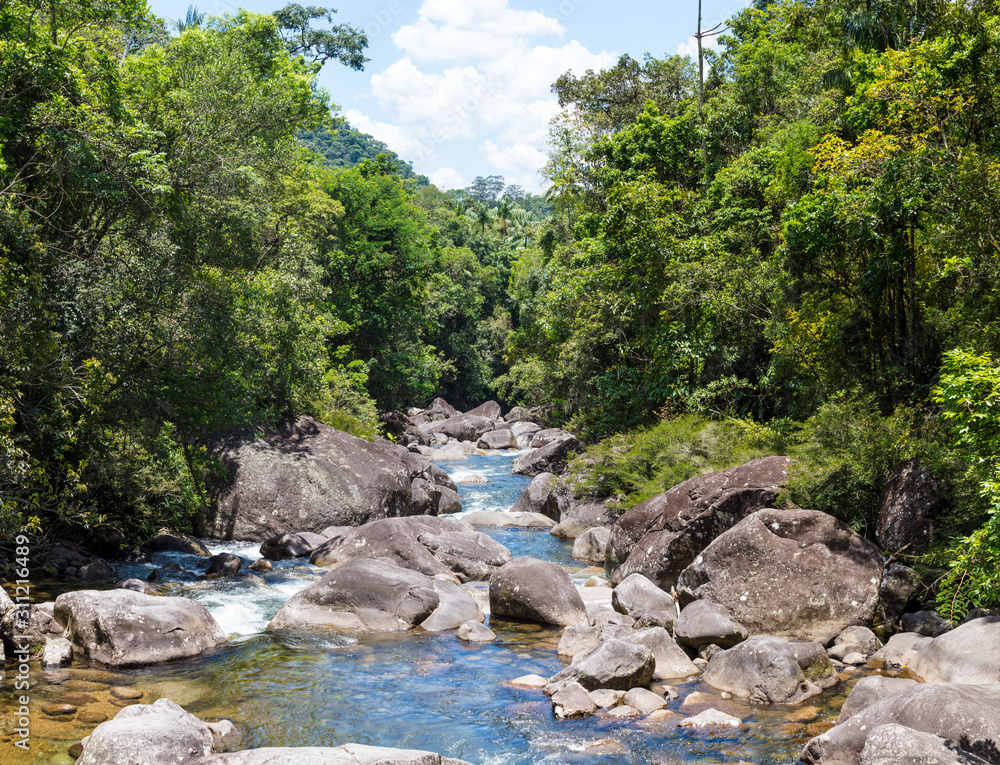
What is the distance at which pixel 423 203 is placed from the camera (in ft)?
240

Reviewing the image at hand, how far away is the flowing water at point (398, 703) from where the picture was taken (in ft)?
26.9

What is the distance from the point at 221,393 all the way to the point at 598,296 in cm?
1362

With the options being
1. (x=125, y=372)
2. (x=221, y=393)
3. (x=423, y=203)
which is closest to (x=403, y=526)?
(x=221, y=393)

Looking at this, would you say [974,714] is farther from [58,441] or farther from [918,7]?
[918,7]

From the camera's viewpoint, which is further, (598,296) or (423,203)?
(423,203)

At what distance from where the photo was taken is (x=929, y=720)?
7332 mm

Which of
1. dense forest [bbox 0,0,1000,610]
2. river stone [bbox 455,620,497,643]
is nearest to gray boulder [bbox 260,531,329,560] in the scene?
dense forest [bbox 0,0,1000,610]

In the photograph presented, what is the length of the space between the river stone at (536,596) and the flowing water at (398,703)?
36cm

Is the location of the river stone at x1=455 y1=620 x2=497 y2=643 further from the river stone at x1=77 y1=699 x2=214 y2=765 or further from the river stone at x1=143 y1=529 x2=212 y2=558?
the river stone at x1=143 y1=529 x2=212 y2=558

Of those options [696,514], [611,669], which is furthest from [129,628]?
[696,514]

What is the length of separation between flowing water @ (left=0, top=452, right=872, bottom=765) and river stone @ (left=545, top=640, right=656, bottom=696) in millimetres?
408

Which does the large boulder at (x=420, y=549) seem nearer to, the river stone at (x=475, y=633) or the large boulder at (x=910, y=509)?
the river stone at (x=475, y=633)

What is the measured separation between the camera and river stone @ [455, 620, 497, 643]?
12.1 m

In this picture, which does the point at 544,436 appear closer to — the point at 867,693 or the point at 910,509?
the point at 910,509
